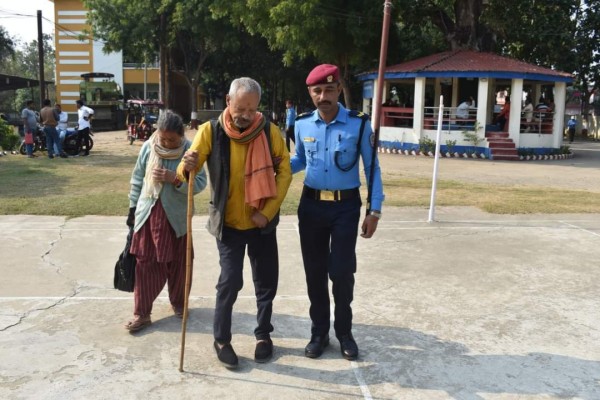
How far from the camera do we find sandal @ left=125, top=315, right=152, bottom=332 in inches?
158

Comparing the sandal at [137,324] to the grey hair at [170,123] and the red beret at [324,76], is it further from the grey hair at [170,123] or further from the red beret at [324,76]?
the red beret at [324,76]

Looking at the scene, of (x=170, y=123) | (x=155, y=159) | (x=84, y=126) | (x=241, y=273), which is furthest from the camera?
(x=84, y=126)

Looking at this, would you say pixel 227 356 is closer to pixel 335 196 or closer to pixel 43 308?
pixel 335 196

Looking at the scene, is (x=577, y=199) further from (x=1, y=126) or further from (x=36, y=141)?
(x=1, y=126)

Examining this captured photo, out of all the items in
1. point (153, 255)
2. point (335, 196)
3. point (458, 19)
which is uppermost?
point (458, 19)

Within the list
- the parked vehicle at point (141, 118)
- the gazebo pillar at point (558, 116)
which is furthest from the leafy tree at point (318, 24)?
the gazebo pillar at point (558, 116)

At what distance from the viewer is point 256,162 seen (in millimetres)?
3404

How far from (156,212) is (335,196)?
1.30 meters

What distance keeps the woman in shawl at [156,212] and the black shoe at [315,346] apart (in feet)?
3.85

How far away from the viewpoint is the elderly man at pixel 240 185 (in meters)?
3.38

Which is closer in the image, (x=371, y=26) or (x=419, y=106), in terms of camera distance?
(x=419, y=106)

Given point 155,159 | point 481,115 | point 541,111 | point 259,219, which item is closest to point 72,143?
point 481,115

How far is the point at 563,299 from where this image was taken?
4812mm

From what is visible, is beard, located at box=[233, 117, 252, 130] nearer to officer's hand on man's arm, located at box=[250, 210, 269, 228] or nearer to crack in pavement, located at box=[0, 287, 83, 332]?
officer's hand on man's arm, located at box=[250, 210, 269, 228]
